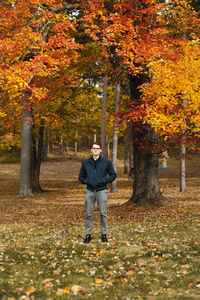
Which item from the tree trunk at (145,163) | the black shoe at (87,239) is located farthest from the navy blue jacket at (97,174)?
the tree trunk at (145,163)

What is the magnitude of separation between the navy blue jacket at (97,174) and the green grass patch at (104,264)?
1.55m

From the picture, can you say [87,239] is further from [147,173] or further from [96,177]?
[147,173]

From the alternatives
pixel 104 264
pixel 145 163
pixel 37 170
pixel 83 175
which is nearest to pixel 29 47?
pixel 145 163

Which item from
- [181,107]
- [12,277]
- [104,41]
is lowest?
→ [12,277]

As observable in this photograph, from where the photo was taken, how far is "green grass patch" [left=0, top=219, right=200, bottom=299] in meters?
5.56

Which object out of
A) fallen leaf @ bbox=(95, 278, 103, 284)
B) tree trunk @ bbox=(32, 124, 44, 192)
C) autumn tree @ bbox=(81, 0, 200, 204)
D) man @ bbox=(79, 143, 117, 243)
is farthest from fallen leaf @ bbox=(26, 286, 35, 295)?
tree trunk @ bbox=(32, 124, 44, 192)

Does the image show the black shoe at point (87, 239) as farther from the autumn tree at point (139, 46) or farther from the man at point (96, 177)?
the autumn tree at point (139, 46)

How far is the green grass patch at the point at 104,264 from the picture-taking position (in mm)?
5562

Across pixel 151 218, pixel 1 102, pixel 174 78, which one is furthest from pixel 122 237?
pixel 1 102

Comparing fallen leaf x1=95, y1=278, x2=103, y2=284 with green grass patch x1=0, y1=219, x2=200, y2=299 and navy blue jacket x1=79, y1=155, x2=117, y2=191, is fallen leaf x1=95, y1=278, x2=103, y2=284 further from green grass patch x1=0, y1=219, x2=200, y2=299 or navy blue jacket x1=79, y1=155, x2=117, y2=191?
navy blue jacket x1=79, y1=155, x2=117, y2=191

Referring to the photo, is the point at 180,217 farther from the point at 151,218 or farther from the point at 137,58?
the point at 137,58

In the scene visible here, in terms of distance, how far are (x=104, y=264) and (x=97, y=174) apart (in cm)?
219

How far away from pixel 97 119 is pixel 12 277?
2620cm

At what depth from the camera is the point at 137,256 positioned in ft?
24.8
